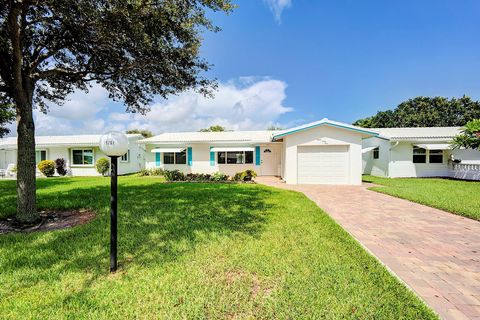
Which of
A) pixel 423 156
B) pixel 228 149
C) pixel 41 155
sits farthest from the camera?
pixel 41 155

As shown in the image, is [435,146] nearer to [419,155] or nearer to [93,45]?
[419,155]

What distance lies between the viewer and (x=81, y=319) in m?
2.74

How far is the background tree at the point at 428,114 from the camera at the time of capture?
133 ft

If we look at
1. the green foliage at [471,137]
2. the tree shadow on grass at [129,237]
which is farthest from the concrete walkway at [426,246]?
the green foliage at [471,137]

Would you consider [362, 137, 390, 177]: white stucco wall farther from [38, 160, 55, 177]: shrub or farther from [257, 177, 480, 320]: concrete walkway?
[38, 160, 55, 177]: shrub

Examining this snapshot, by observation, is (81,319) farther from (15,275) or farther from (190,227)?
Result: (190,227)

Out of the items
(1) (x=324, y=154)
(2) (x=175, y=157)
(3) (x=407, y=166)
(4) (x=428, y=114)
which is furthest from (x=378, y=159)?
(4) (x=428, y=114)

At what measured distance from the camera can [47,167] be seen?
21766 millimetres

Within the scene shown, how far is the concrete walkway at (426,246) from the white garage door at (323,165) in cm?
640

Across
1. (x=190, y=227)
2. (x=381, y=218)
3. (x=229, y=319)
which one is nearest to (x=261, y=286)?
(x=229, y=319)

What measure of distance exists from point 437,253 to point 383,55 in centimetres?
1607

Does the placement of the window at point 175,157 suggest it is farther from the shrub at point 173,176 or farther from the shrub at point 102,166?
the shrub at point 102,166

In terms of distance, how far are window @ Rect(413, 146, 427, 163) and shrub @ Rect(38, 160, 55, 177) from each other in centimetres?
3463

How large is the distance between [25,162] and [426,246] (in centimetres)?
1109
